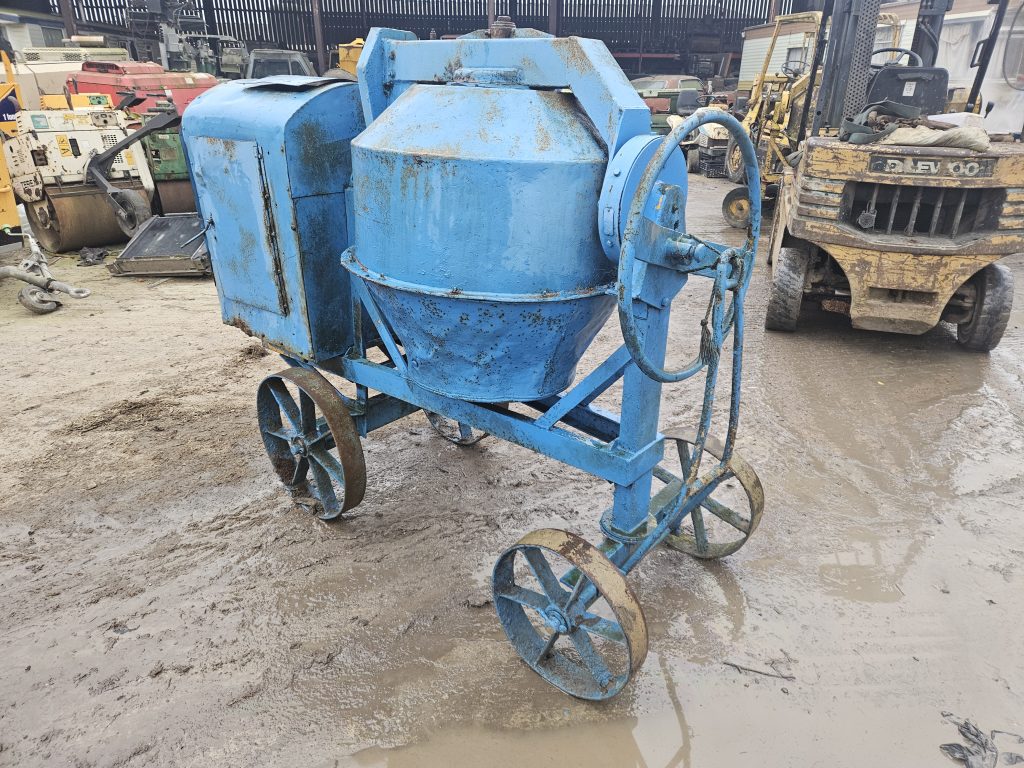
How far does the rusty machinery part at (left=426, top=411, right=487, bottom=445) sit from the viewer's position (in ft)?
13.8

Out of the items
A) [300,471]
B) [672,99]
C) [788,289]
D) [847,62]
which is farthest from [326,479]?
[672,99]

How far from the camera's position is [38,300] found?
6449mm

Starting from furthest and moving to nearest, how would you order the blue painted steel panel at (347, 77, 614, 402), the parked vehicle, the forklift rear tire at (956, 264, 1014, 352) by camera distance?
1. the parked vehicle
2. the forklift rear tire at (956, 264, 1014, 352)
3. the blue painted steel panel at (347, 77, 614, 402)

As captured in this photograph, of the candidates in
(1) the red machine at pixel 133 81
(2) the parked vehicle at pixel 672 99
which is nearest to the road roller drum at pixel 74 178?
(1) the red machine at pixel 133 81

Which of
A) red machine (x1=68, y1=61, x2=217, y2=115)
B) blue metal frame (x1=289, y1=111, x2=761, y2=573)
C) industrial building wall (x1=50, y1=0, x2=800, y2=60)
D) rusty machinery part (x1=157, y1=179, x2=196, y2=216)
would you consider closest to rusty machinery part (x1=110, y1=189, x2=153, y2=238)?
rusty machinery part (x1=157, y1=179, x2=196, y2=216)

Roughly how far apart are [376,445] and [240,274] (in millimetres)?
1417

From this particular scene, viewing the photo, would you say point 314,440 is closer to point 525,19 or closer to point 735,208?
point 735,208

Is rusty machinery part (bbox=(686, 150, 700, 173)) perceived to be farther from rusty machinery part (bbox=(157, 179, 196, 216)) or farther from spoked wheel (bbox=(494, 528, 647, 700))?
spoked wheel (bbox=(494, 528, 647, 700))

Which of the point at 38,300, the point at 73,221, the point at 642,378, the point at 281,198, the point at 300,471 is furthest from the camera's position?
the point at 73,221

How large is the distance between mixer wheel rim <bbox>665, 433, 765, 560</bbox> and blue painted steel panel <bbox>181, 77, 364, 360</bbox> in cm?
162

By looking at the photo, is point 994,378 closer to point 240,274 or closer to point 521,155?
point 521,155

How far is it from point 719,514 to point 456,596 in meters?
1.20

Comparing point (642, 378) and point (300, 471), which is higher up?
point (642, 378)

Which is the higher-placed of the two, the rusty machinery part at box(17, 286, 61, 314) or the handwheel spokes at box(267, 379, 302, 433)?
the handwheel spokes at box(267, 379, 302, 433)
